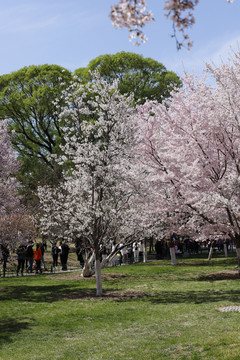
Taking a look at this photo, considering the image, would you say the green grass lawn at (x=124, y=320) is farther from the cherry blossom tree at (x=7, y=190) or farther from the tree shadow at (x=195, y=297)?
the cherry blossom tree at (x=7, y=190)

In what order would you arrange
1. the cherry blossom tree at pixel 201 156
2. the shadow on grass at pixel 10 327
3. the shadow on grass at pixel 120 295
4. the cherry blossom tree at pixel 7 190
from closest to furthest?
the shadow on grass at pixel 10 327 → the shadow on grass at pixel 120 295 → the cherry blossom tree at pixel 201 156 → the cherry blossom tree at pixel 7 190

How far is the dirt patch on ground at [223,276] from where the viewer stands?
18212 millimetres

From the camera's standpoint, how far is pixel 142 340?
902cm

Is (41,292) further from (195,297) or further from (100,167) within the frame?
(195,297)

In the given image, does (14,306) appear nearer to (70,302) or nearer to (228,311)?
(70,302)

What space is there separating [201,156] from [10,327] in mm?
10467

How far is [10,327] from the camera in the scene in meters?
11.0

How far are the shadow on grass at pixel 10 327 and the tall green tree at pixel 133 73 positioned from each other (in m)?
27.5

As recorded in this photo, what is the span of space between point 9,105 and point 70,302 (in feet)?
87.9

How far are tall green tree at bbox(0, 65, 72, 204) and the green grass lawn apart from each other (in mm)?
19946

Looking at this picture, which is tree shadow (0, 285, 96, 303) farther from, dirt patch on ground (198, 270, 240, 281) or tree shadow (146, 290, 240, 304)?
dirt patch on ground (198, 270, 240, 281)

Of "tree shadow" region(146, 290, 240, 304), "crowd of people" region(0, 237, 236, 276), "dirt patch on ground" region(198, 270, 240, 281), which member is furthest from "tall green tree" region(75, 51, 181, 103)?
"tree shadow" region(146, 290, 240, 304)

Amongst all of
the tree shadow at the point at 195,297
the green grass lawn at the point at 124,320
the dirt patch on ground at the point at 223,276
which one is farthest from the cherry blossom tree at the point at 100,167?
the dirt patch on ground at the point at 223,276

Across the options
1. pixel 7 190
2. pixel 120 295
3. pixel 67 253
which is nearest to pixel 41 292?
pixel 120 295
